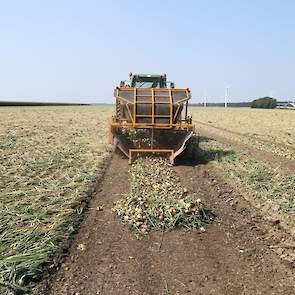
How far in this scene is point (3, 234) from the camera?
6.18 meters

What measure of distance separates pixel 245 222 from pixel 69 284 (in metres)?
3.35

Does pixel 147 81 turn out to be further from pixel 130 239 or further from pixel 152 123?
pixel 130 239

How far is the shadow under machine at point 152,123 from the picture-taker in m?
12.6

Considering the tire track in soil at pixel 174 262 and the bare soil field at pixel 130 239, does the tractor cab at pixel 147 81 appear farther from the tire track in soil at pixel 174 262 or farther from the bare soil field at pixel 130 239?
the tire track in soil at pixel 174 262

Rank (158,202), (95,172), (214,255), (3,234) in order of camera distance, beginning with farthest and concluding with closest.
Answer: (95,172) → (158,202) → (3,234) → (214,255)

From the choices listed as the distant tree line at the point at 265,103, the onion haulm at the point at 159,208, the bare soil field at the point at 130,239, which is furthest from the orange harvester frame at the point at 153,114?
the distant tree line at the point at 265,103

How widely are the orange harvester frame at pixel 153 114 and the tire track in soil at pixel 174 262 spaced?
5.17 metres

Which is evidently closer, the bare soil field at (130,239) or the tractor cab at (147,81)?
the bare soil field at (130,239)

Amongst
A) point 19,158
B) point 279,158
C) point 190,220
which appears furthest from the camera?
point 279,158

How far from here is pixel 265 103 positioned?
89.1 metres

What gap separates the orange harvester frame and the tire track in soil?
17.0ft

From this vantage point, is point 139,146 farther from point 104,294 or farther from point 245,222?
point 104,294

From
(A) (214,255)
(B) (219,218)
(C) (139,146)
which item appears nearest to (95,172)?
(C) (139,146)

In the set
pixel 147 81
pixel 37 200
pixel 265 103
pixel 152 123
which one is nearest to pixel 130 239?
pixel 37 200
